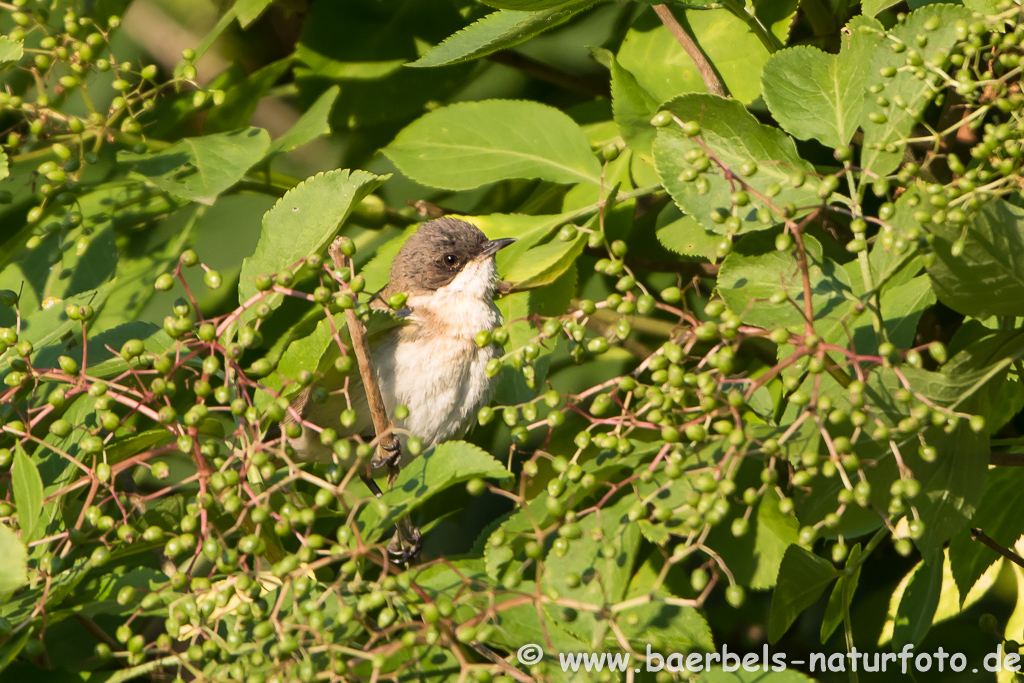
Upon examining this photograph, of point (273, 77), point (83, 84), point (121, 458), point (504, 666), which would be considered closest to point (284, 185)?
point (273, 77)

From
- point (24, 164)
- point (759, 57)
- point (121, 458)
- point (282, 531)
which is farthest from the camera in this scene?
point (24, 164)

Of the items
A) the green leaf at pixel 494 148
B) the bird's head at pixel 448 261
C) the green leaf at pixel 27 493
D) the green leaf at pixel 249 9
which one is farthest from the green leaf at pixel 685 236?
the green leaf at pixel 27 493

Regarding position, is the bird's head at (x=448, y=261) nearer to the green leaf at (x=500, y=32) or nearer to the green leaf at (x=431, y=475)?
the green leaf at (x=500, y=32)

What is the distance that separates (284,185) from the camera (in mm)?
3523

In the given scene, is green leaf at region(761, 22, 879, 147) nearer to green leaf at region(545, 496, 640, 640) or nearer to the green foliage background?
the green foliage background

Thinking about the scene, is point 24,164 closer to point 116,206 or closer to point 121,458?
point 116,206

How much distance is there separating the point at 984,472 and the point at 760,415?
2.18ft

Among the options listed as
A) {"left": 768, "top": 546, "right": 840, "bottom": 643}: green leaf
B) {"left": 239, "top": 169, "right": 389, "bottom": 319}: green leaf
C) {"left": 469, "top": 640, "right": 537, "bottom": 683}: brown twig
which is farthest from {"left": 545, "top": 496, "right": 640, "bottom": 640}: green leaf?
{"left": 239, "top": 169, "right": 389, "bottom": 319}: green leaf

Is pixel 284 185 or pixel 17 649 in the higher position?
pixel 284 185

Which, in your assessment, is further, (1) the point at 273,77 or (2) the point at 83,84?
(1) the point at 273,77

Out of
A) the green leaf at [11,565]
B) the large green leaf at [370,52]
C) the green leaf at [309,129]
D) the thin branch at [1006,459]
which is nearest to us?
the green leaf at [11,565]

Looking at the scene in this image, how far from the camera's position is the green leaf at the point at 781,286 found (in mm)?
2166

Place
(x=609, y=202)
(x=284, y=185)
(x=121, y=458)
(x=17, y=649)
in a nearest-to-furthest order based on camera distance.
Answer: (x=17, y=649), (x=121, y=458), (x=609, y=202), (x=284, y=185)

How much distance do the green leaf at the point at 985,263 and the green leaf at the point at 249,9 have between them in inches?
86.0
